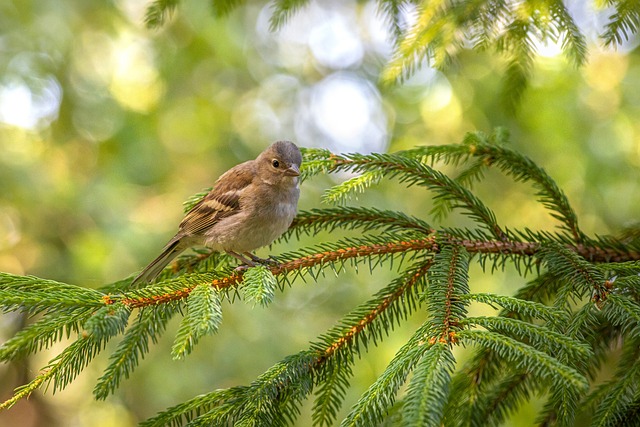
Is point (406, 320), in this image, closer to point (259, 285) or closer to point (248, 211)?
point (259, 285)

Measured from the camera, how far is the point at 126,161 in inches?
265

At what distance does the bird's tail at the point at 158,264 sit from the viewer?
2875mm

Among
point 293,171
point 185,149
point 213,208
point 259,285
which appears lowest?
point 259,285

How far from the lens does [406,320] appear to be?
236cm

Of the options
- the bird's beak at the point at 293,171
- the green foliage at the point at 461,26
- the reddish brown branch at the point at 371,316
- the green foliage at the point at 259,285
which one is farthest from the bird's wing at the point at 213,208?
the reddish brown branch at the point at 371,316

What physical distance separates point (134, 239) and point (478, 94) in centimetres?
380

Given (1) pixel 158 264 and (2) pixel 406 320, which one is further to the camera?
(1) pixel 158 264

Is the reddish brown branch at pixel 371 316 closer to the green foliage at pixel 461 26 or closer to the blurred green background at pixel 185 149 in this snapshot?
the green foliage at pixel 461 26

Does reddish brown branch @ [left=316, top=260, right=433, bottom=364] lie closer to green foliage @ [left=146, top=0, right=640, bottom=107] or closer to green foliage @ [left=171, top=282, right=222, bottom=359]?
green foliage @ [left=171, top=282, right=222, bottom=359]

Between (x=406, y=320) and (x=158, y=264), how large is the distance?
59.2 inches

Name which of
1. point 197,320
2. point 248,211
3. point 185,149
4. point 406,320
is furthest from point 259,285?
point 185,149

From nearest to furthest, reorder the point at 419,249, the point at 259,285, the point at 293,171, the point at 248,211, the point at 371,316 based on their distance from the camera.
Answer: the point at 259,285
the point at 371,316
the point at 419,249
the point at 293,171
the point at 248,211

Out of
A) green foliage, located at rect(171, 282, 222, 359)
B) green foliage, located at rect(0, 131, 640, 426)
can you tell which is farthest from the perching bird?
green foliage, located at rect(171, 282, 222, 359)

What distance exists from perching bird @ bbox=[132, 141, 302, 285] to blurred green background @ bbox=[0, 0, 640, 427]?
2.08 meters
